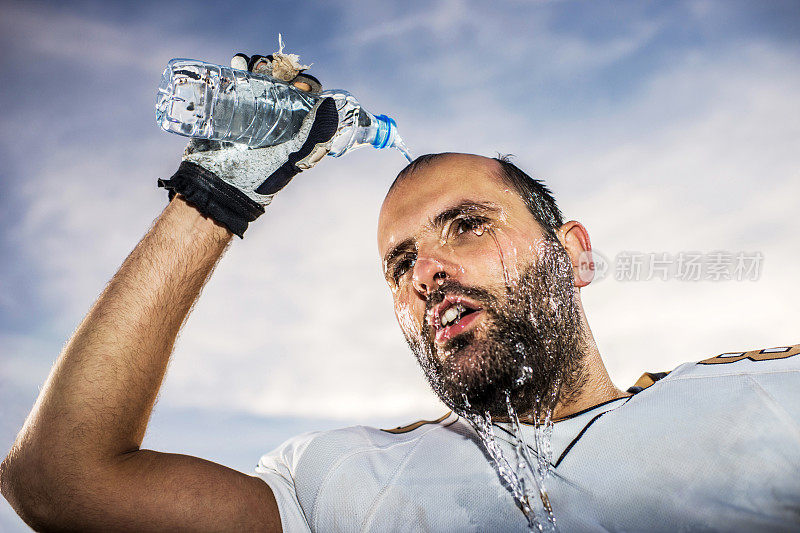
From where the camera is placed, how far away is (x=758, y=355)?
5.74 ft

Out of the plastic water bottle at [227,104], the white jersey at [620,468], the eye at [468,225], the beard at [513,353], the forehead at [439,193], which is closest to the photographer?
the white jersey at [620,468]

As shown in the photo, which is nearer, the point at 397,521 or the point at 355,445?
the point at 397,521

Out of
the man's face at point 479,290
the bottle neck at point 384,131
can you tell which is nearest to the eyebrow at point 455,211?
the man's face at point 479,290

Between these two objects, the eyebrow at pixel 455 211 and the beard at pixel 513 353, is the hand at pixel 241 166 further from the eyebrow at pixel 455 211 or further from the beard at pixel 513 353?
the beard at pixel 513 353

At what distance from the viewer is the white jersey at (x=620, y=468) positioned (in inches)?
56.2

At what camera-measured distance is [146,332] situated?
5.66ft

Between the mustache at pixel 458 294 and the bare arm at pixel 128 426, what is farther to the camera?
the mustache at pixel 458 294

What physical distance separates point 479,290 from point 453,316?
158 mm

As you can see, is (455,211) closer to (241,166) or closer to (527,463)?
(241,166)

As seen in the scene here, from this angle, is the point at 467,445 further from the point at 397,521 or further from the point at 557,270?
the point at 557,270

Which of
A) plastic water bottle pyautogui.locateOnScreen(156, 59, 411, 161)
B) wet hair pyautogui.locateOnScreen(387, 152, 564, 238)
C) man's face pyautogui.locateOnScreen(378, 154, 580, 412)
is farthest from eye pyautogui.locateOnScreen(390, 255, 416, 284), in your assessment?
plastic water bottle pyautogui.locateOnScreen(156, 59, 411, 161)

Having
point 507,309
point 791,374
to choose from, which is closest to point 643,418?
point 791,374

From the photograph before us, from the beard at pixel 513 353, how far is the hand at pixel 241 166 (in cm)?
80

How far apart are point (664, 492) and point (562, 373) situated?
2.07ft
